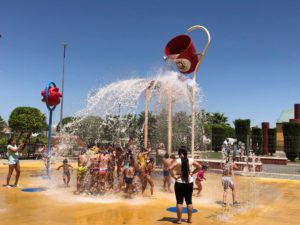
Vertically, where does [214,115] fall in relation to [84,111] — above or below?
above

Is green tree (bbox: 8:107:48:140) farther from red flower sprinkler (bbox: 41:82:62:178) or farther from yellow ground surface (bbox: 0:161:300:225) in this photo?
yellow ground surface (bbox: 0:161:300:225)

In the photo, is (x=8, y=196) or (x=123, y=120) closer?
(x=8, y=196)

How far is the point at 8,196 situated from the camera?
31.9 ft

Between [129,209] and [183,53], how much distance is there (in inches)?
225

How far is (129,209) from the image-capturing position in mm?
8312

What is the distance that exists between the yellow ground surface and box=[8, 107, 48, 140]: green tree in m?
18.8

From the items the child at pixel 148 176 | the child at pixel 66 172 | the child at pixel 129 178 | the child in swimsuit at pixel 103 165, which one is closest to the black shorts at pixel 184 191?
the child at pixel 129 178

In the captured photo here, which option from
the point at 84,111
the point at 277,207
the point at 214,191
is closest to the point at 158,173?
the point at 214,191

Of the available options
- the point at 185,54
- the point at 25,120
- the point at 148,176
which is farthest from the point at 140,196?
the point at 25,120

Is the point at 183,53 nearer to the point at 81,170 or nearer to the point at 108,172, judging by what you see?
the point at 108,172

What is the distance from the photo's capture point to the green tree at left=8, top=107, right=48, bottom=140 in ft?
94.5

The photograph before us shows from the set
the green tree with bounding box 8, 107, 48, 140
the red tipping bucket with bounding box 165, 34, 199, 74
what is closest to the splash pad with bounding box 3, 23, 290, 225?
the red tipping bucket with bounding box 165, 34, 199, 74

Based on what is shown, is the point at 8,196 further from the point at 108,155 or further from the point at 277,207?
the point at 277,207

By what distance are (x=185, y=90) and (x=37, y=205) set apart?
6.73m
